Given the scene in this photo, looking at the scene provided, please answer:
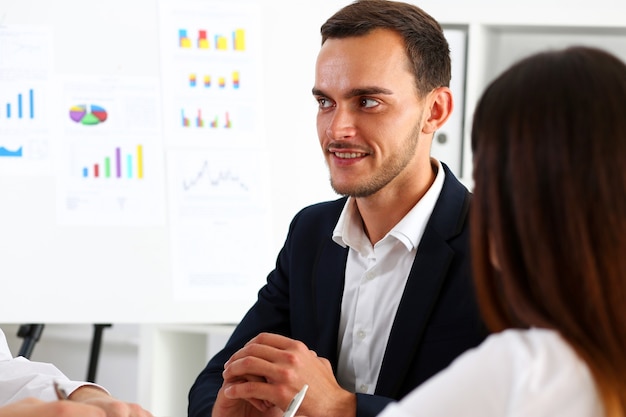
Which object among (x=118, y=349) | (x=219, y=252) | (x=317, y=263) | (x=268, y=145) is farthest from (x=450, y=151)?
(x=118, y=349)

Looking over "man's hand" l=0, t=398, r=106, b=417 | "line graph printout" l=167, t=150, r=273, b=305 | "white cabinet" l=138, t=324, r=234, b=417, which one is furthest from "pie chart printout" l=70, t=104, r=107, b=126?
"man's hand" l=0, t=398, r=106, b=417

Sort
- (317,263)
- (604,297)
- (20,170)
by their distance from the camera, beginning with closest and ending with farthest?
1. (604,297)
2. (317,263)
3. (20,170)

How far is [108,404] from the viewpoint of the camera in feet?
3.85

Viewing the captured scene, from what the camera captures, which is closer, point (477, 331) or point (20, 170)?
point (477, 331)

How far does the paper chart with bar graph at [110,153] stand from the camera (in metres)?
2.73

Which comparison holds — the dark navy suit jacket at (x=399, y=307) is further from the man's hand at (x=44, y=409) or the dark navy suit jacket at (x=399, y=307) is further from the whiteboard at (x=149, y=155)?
the whiteboard at (x=149, y=155)

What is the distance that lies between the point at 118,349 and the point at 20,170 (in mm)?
1739

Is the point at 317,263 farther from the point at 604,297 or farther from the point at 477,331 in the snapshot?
the point at 604,297

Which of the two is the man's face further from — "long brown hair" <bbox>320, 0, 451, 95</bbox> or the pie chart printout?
the pie chart printout

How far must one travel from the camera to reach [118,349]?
4.24 metres

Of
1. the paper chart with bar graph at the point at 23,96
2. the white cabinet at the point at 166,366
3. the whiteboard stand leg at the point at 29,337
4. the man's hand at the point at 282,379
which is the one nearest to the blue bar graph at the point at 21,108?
the paper chart with bar graph at the point at 23,96

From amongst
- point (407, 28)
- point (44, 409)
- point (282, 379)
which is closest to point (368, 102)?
point (407, 28)

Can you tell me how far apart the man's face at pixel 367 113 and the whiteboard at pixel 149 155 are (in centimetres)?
110

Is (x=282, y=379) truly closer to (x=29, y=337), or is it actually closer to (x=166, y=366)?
(x=166, y=366)
